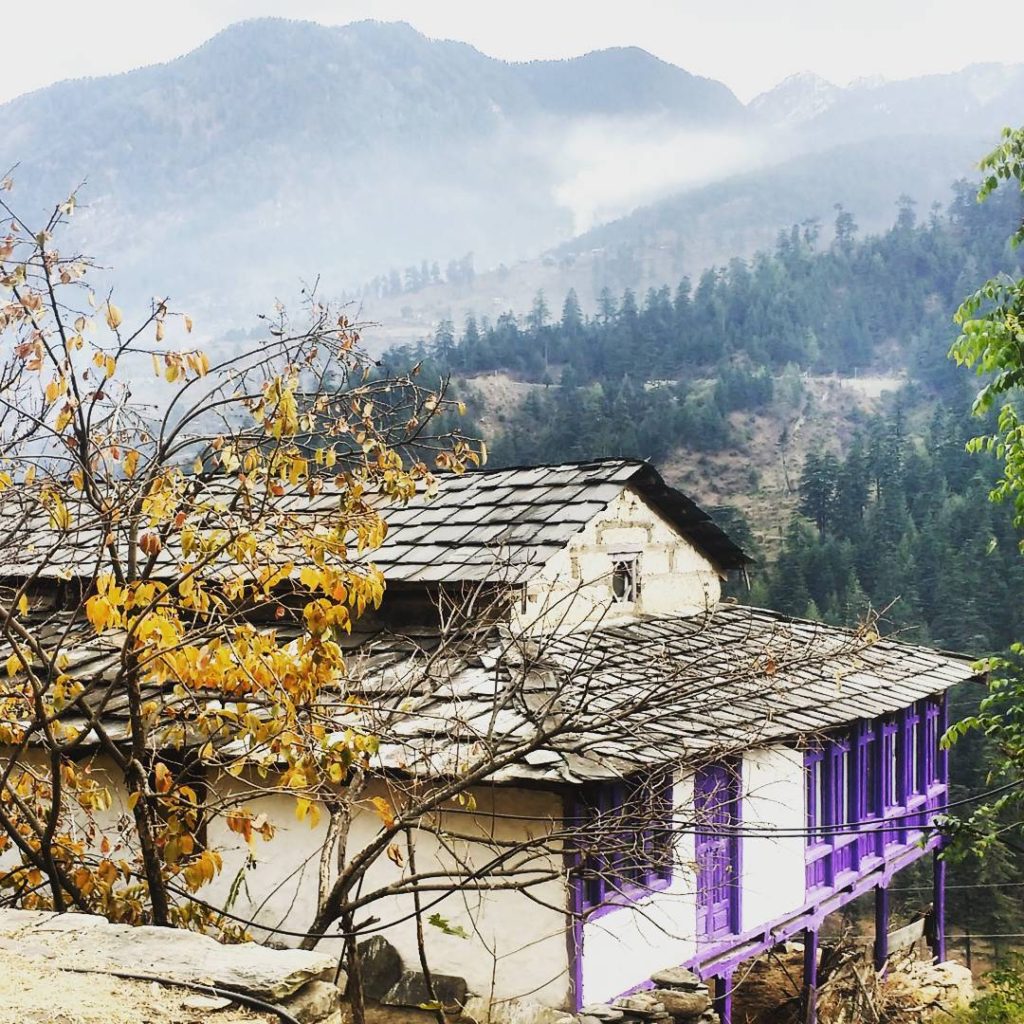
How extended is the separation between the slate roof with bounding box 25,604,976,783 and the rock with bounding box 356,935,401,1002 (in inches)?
61.7

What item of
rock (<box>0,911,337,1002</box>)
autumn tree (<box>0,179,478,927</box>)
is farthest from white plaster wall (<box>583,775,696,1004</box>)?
rock (<box>0,911,337,1002</box>)

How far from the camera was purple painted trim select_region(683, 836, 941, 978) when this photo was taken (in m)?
10.2

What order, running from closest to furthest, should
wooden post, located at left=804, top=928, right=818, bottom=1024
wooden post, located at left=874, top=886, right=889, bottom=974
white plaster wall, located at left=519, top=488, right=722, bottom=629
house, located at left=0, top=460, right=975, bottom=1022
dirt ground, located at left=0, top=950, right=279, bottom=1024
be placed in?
dirt ground, located at left=0, top=950, right=279, bottom=1024 < house, located at left=0, top=460, right=975, bottom=1022 < white plaster wall, located at left=519, top=488, right=722, bottom=629 < wooden post, located at left=804, top=928, right=818, bottom=1024 < wooden post, located at left=874, top=886, right=889, bottom=974

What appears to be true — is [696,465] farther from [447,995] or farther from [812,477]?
[447,995]

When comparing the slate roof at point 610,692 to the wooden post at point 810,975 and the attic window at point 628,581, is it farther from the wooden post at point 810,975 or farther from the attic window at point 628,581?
the wooden post at point 810,975

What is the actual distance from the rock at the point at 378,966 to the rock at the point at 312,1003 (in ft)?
15.6

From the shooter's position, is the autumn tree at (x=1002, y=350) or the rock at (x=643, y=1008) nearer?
the autumn tree at (x=1002, y=350)

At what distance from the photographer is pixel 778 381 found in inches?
3679

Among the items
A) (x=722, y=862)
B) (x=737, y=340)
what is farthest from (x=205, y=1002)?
(x=737, y=340)

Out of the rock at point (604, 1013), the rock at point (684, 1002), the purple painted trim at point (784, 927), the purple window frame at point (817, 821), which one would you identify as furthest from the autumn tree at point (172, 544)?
the purple window frame at point (817, 821)

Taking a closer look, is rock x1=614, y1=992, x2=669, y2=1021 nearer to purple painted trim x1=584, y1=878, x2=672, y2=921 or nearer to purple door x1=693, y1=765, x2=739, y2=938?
purple painted trim x1=584, y1=878, x2=672, y2=921

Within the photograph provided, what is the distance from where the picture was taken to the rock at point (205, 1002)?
3.36m

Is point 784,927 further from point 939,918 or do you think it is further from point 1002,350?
point 1002,350

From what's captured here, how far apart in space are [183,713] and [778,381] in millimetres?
90869
